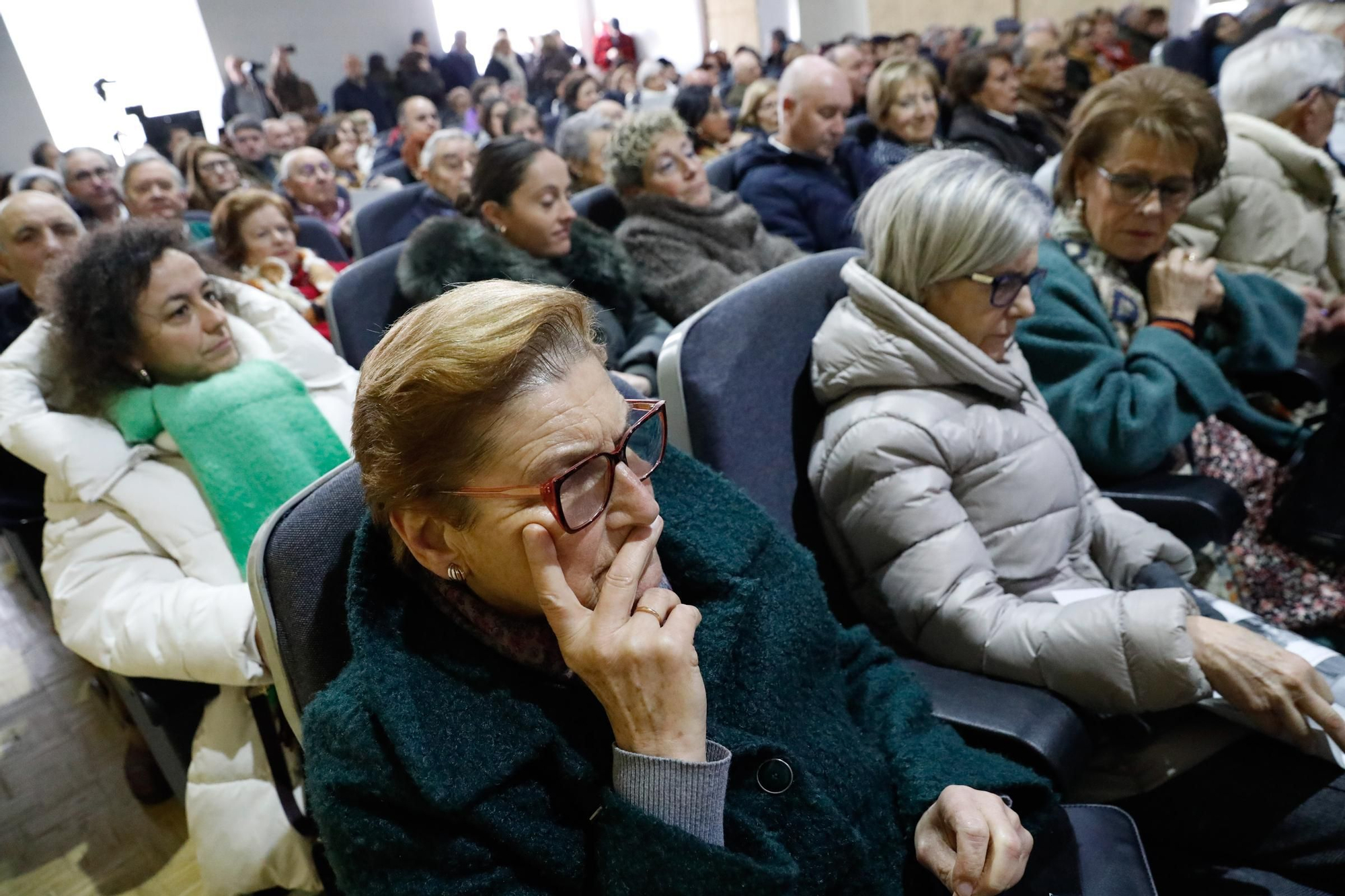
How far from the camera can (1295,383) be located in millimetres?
1803

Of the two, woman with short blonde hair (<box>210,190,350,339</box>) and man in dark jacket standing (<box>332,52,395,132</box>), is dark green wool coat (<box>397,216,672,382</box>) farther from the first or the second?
man in dark jacket standing (<box>332,52,395,132</box>)

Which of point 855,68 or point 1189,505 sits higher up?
point 855,68

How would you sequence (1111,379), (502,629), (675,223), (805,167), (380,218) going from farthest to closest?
(380,218) < (805,167) < (675,223) < (1111,379) < (502,629)

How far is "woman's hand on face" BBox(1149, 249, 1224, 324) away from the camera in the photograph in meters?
1.63

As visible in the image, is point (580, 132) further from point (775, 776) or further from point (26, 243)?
point (775, 776)

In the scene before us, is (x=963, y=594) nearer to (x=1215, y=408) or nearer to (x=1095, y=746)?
(x=1095, y=746)

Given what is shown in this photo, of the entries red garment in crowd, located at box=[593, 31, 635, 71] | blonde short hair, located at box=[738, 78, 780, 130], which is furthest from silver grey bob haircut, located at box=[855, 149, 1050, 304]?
red garment in crowd, located at box=[593, 31, 635, 71]

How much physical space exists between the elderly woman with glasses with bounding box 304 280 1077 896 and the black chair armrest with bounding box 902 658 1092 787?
0.10 m

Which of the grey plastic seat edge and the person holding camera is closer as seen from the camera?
the grey plastic seat edge

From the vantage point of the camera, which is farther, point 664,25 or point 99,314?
point 664,25

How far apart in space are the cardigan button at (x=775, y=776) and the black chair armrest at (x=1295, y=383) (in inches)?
61.0

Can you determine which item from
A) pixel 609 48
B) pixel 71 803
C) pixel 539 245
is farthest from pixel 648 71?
pixel 71 803

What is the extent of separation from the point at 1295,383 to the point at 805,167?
6.08ft

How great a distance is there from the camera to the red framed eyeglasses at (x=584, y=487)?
0.76 meters
